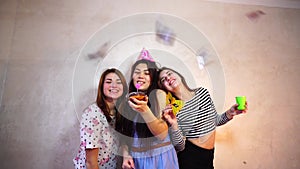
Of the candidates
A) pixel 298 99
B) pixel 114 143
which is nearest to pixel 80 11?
pixel 114 143

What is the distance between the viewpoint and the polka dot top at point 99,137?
935mm

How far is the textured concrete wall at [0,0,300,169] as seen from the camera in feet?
3.96

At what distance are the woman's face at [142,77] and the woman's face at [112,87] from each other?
0.08m

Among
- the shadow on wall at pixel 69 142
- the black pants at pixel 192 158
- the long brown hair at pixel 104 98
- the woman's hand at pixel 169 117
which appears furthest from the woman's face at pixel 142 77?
the black pants at pixel 192 158

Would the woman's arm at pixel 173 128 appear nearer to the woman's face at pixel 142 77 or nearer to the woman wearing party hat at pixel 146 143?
the woman wearing party hat at pixel 146 143

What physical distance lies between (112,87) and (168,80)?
12.0 inches

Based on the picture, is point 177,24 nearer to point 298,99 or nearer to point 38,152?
point 298,99

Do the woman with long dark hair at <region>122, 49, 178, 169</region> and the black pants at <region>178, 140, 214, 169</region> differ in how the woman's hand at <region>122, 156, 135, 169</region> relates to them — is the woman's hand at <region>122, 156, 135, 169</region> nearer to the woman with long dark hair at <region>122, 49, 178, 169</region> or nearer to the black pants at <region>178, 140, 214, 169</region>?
the woman with long dark hair at <region>122, 49, 178, 169</region>

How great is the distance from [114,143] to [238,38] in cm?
111

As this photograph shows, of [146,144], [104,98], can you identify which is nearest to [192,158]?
[146,144]

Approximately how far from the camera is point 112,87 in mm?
1059

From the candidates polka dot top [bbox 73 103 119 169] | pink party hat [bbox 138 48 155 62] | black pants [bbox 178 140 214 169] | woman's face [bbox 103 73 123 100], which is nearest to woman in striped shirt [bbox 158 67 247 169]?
black pants [bbox 178 140 214 169]

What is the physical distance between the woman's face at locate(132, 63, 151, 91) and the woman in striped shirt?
8cm

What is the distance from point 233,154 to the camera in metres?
1.33
